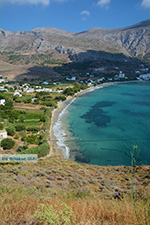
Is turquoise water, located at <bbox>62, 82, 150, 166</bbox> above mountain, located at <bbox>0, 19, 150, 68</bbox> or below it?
below

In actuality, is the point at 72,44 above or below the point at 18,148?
above

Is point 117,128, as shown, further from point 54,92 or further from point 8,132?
point 54,92

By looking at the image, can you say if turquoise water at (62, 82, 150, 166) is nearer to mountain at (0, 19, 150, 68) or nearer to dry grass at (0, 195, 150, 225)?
dry grass at (0, 195, 150, 225)

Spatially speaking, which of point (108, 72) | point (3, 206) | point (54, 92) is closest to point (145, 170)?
point (3, 206)

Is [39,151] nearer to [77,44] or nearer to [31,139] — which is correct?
[31,139]

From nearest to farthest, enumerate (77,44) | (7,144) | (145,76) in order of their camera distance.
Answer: (7,144) → (145,76) → (77,44)

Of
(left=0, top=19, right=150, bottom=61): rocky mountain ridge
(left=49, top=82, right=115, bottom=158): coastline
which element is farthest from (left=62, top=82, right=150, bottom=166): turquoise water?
(left=0, top=19, right=150, bottom=61): rocky mountain ridge

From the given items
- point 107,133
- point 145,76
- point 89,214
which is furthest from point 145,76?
point 89,214

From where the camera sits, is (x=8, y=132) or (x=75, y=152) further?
(x=8, y=132)
